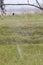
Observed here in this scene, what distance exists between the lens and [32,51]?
3.22m

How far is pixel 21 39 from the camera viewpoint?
142 inches

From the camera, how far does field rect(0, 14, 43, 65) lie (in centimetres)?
300

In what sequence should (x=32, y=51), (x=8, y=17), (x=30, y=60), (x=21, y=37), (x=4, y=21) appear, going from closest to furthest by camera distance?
(x=30, y=60), (x=32, y=51), (x=21, y=37), (x=4, y=21), (x=8, y=17)

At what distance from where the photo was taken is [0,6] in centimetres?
425

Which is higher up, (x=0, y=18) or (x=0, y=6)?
(x=0, y=6)

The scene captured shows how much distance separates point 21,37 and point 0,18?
102 centimetres

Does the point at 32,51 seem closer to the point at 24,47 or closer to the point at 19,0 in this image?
the point at 24,47

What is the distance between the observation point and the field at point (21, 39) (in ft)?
9.84

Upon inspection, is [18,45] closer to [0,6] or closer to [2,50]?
[2,50]

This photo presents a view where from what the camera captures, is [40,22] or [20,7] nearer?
[40,22]

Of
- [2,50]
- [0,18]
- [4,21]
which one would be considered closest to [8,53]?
[2,50]

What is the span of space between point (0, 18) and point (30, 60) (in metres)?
1.75

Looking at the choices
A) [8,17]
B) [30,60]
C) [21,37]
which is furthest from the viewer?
[8,17]

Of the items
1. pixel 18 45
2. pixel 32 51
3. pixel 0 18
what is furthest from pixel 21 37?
pixel 0 18
